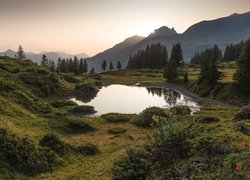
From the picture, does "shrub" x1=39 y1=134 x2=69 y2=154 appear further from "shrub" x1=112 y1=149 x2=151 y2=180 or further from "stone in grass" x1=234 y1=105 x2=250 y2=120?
"stone in grass" x1=234 y1=105 x2=250 y2=120

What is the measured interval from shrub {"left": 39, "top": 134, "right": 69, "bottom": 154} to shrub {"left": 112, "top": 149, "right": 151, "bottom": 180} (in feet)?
21.5

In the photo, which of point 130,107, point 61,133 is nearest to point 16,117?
point 61,133

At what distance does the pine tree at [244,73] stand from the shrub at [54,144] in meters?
50.7

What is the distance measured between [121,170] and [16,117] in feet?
59.0

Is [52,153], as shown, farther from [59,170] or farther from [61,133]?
[61,133]

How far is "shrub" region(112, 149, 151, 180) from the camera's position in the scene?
18484 mm

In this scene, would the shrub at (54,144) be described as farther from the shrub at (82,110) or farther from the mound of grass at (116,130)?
the shrub at (82,110)

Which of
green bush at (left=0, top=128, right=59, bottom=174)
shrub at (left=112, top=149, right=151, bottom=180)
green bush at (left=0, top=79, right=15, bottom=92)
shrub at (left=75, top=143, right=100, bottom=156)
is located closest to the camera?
shrub at (left=112, top=149, right=151, bottom=180)

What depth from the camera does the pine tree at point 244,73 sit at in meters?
65.3

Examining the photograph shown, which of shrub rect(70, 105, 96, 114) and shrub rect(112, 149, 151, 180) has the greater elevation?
shrub rect(112, 149, 151, 180)

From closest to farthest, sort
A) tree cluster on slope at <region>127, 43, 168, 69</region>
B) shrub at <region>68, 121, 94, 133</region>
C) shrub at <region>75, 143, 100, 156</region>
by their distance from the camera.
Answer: shrub at <region>75, 143, 100, 156</region>, shrub at <region>68, 121, 94, 133</region>, tree cluster on slope at <region>127, 43, 168, 69</region>

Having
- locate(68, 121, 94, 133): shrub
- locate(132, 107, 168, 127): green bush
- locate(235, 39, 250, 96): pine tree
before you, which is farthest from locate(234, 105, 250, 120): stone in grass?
locate(235, 39, 250, 96): pine tree

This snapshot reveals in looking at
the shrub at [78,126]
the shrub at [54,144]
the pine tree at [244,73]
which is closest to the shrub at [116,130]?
the shrub at [78,126]

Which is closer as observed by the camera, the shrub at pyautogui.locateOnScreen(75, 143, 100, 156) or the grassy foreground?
the grassy foreground
